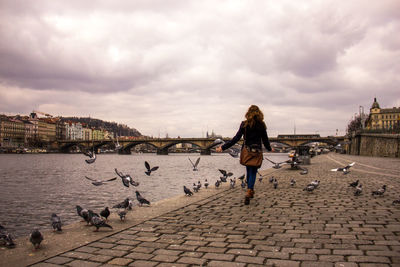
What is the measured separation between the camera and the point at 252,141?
25.6 feet

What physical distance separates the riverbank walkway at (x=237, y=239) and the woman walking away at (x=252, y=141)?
77 centimetres

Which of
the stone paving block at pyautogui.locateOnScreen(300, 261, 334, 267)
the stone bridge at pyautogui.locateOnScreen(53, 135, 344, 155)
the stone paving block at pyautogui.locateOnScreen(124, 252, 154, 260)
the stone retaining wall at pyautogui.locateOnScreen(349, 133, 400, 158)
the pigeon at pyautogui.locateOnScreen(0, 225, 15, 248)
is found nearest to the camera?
the stone paving block at pyautogui.locateOnScreen(300, 261, 334, 267)

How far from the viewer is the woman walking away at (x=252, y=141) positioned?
766cm

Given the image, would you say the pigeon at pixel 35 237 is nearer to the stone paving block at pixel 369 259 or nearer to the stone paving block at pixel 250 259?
the stone paving block at pixel 250 259

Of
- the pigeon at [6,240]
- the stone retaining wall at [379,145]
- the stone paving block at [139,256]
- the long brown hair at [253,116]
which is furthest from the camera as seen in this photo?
the stone retaining wall at [379,145]

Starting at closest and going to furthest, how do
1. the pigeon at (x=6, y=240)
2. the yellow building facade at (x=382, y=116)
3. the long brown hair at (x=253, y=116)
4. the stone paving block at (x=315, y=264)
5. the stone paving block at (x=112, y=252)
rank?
1. the stone paving block at (x=315, y=264)
2. the stone paving block at (x=112, y=252)
3. the pigeon at (x=6, y=240)
4. the long brown hair at (x=253, y=116)
5. the yellow building facade at (x=382, y=116)

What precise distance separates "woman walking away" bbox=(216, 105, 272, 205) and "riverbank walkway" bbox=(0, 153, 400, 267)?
771mm

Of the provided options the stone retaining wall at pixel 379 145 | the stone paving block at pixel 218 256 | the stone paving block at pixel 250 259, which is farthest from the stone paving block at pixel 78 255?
the stone retaining wall at pixel 379 145

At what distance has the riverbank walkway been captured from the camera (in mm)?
3719

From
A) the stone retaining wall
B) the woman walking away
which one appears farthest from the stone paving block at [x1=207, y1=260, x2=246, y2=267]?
the stone retaining wall

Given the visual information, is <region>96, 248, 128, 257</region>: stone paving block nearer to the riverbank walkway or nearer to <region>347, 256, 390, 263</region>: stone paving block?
the riverbank walkway

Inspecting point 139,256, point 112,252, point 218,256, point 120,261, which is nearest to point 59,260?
point 112,252

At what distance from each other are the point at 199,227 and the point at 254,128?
3.21 m

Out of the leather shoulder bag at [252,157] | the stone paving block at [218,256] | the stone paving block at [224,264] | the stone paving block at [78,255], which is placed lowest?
the stone paving block at [78,255]
